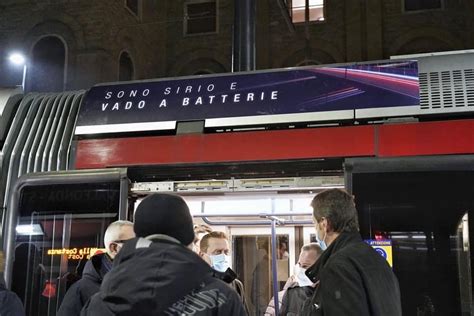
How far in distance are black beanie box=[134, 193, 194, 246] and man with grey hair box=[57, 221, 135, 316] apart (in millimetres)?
1522

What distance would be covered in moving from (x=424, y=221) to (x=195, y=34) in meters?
19.5

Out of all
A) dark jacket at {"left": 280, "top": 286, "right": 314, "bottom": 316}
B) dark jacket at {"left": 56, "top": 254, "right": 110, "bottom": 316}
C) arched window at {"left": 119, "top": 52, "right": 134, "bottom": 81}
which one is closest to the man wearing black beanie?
dark jacket at {"left": 56, "top": 254, "right": 110, "bottom": 316}

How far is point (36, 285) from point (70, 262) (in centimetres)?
32

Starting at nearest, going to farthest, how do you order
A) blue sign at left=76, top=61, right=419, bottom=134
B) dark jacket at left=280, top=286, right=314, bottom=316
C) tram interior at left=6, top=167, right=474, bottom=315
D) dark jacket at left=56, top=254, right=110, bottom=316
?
dark jacket at left=56, top=254, right=110, bottom=316 → tram interior at left=6, top=167, right=474, bottom=315 → blue sign at left=76, top=61, right=419, bottom=134 → dark jacket at left=280, top=286, right=314, bottom=316

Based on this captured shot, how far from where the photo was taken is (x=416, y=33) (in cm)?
1984

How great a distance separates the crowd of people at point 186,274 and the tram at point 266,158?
79 centimetres

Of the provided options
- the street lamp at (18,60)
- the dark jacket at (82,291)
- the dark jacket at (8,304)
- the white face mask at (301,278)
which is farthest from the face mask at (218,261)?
the street lamp at (18,60)

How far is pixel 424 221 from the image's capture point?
3.51 metres

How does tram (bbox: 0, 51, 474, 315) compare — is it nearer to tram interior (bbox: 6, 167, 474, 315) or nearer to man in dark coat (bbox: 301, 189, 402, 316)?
tram interior (bbox: 6, 167, 474, 315)

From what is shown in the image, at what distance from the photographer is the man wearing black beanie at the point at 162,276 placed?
5.87ft

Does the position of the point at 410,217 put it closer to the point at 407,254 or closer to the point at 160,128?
the point at 407,254

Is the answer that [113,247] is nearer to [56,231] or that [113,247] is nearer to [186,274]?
[56,231]

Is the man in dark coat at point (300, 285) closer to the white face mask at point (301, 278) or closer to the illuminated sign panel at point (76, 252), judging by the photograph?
the white face mask at point (301, 278)

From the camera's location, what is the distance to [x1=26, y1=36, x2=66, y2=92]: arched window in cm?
1777
